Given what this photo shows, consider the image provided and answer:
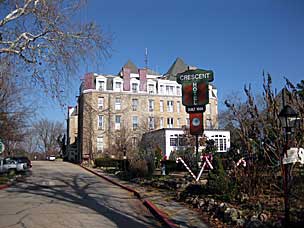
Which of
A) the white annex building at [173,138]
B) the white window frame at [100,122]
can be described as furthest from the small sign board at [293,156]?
the white window frame at [100,122]

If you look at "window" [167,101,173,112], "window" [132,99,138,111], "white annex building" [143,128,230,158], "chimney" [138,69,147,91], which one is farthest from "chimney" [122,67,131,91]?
"white annex building" [143,128,230,158]

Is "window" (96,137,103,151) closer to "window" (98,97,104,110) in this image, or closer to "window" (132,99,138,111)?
"window" (98,97,104,110)

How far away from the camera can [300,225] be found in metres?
7.19

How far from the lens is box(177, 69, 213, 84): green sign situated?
17.4 m

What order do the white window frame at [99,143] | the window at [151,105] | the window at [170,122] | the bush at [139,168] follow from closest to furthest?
the bush at [139,168] → the white window frame at [99,143] → the window at [151,105] → the window at [170,122]

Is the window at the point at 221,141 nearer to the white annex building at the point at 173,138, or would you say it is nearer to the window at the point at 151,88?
the white annex building at the point at 173,138

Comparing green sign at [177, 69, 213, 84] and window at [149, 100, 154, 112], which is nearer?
green sign at [177, 69, 213, 84]

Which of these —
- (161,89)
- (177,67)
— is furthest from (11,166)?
(177,67)

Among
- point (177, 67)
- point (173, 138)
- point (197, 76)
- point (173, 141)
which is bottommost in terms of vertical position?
point (173, 141)

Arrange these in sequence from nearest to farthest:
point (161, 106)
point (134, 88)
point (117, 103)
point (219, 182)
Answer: point (219, 182)
point (117, 103)
point (134, 88)
point (161, 106)

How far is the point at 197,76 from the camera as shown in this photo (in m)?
17.7

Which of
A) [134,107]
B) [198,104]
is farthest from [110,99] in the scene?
[198,104]

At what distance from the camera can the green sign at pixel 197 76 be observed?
17.4 m

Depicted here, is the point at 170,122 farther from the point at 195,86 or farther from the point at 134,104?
the point at 195,86
